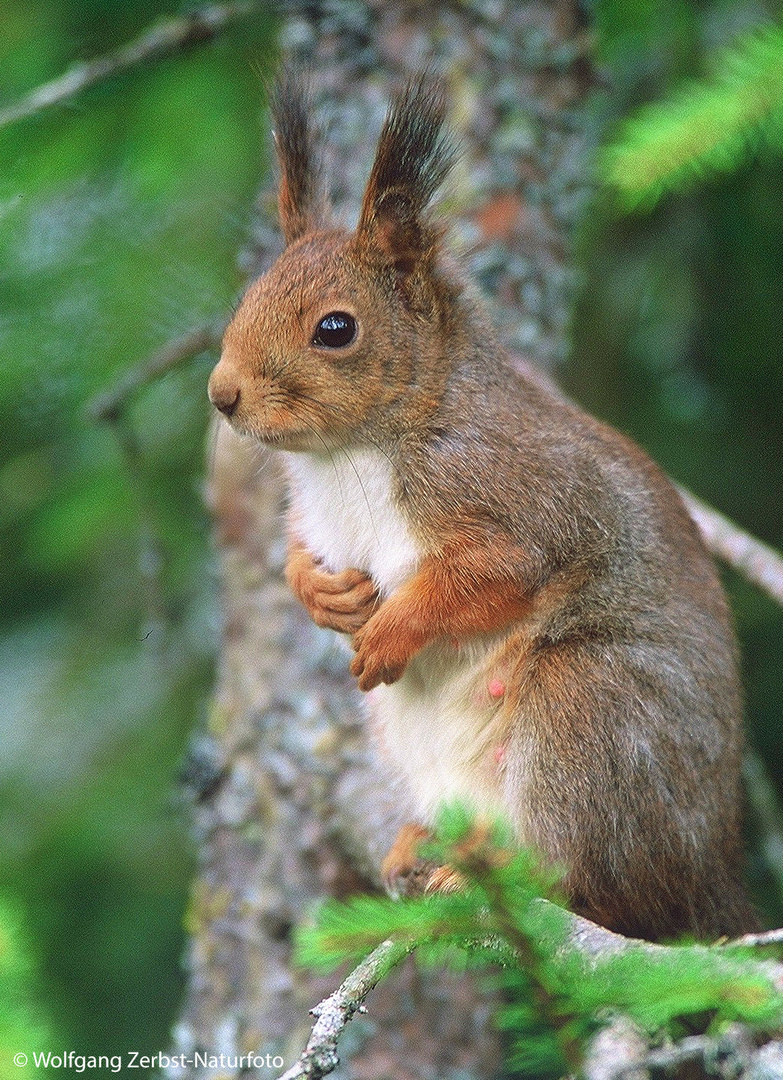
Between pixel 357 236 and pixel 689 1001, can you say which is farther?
pixel 357 236

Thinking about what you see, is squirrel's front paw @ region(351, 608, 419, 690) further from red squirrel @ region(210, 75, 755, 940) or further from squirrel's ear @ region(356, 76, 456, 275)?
squirrel's ear @ region(356, 76, 456, 275)

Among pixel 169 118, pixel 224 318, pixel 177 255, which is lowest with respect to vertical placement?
pixel 224 318

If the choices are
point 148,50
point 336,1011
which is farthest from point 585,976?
point 148,50

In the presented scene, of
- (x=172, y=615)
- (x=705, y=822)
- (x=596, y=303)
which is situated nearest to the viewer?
(x=705, y=822)

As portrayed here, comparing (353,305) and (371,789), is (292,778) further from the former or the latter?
(353,305)

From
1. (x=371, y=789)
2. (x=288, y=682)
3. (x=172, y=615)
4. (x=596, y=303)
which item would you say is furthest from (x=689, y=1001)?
(x=596, y=303)

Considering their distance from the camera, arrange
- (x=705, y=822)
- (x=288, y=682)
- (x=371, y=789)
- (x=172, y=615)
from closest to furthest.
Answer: (x=705, y=822), (x=371, y=789), (x=288, y=682), (x=172, y=615)

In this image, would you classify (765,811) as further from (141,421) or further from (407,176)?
(141,421)
